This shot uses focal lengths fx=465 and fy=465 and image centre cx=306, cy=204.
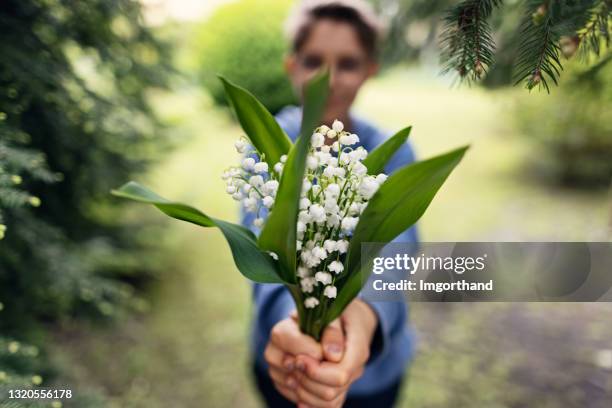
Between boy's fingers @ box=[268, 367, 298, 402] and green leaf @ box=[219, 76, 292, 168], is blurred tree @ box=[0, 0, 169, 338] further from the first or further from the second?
boy's fingers @ box=[268, 367, 298, 402]

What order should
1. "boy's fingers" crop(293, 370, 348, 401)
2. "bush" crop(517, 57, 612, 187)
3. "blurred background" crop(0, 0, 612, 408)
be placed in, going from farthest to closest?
"bush" crop(517, 57, 612, 187)
"blurred background" crop(0, 0, 612, 408)
"boy's fingers" crop(293, 370, 348, 401)

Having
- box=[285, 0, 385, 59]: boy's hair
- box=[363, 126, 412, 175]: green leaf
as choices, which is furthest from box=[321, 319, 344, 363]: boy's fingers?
box=[285, 0, 385, 59]: boy's hair

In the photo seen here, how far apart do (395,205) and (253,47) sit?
6.16 metres

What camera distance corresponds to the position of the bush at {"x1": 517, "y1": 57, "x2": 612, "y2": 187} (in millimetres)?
4035

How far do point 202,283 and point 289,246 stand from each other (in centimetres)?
274

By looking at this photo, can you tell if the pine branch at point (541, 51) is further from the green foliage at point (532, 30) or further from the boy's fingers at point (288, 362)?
the boy's fingers at point (288, 362)

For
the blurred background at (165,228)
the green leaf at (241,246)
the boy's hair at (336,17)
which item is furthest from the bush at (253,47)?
the green leaf at (241,246)

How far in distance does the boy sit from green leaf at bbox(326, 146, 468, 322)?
15 cm

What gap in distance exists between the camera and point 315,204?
67 cm

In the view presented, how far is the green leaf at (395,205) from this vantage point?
634 mm

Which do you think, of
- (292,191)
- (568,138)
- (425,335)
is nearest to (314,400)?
(292,191)

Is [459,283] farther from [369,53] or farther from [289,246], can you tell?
[369,53]

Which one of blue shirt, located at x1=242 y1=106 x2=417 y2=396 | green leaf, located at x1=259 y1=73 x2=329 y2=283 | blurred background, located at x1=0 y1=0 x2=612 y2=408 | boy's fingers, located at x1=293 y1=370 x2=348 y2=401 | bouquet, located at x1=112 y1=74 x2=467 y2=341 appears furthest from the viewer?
blurred background, located at x1=0 y1=0 x2=612 y2=408

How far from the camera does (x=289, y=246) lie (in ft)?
2.30
